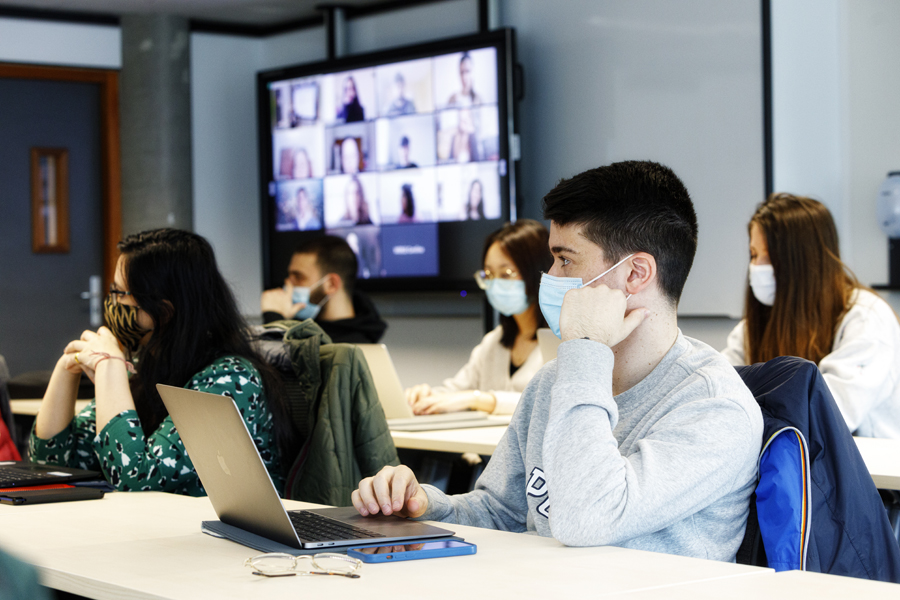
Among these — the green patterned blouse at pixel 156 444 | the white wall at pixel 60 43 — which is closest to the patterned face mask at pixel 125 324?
the green patterned blouse at pixel 156 444

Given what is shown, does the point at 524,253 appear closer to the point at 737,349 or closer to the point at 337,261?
the point at 737,349

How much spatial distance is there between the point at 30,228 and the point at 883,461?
497 cm

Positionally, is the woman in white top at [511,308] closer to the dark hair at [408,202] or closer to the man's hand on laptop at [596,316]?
the dark hair at [408,202]

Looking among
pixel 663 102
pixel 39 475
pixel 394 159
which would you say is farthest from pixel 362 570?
pixel 394 159

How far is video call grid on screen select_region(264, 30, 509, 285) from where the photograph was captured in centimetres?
516

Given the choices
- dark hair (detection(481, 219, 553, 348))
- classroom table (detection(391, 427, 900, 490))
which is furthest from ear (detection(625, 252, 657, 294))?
dark hair (detection(481, 219, 553, 348))

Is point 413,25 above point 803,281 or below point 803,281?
above

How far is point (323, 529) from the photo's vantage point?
56.5 inches

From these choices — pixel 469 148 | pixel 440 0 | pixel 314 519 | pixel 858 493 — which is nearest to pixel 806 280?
pixel 858 493

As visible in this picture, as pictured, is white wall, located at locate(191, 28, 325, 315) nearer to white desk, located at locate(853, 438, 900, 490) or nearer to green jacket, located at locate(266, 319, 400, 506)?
green jacket, located at locate(266, 319, 400, 506)

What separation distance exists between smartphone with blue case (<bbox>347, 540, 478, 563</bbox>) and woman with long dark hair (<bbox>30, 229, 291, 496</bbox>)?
0.89m

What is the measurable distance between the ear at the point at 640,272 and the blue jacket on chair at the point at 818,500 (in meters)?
0.26

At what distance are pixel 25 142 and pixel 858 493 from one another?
5.44m

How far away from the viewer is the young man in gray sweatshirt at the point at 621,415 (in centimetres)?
132
